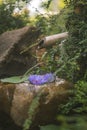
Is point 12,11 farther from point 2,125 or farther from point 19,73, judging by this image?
point 2,125

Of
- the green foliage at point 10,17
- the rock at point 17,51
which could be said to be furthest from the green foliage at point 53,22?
the green foliage at point 10,17

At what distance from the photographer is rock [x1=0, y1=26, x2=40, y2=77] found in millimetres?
3668

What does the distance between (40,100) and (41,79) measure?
166mm

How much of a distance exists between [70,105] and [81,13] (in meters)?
0.71

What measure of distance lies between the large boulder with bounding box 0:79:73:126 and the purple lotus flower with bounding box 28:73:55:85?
3cm

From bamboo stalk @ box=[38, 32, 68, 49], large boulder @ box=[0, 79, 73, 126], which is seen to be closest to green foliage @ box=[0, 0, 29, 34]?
bamboo stalk @ box=[38, 32, 68, 49]

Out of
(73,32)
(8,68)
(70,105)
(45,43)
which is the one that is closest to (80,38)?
(73,32)

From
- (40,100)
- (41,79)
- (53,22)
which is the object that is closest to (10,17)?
(53,22)

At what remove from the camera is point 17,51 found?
12.3ft

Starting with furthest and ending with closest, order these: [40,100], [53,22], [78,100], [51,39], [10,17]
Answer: [10,17]
[53,22]
[51,39]
[40,100]
[78,100]

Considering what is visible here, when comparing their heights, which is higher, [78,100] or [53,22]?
[53,22]

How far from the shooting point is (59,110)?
2.02m

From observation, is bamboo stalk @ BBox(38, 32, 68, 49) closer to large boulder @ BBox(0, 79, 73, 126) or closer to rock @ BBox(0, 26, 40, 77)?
large boulder @ BBox(0, 79, 73, 126)

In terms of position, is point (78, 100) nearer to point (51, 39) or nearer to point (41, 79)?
point (41, 79)
